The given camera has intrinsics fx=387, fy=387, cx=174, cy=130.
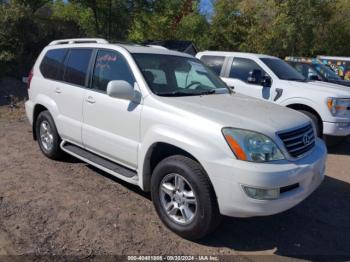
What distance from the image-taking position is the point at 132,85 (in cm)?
429

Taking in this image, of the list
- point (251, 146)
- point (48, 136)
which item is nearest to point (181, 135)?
point (251, 146)

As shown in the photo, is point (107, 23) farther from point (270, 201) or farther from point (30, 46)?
point (270, 201)

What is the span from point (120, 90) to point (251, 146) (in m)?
1.49

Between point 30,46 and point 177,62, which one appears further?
point 30,46

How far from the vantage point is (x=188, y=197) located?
3670 mm

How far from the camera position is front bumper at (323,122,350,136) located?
7.10 m

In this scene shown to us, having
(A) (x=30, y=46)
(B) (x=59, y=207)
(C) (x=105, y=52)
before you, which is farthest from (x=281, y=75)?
(A) (x=30, y=46)

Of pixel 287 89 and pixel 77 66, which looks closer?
pixel 77 66

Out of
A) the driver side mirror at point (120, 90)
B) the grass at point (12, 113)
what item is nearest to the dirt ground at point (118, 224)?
the driver side mirror at point (120, 90)

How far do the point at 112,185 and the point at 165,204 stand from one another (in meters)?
1.30

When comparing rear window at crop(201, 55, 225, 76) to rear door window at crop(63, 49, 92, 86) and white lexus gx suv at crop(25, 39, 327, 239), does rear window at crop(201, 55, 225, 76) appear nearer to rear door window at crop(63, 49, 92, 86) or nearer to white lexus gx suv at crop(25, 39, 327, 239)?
white lexus gx suv at crop(25, 39, 327, 239)

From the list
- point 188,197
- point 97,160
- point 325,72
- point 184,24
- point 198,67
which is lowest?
point 97,160

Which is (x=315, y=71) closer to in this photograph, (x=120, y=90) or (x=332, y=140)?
(x=332, y=140)

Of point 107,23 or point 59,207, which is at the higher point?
point 107,23
